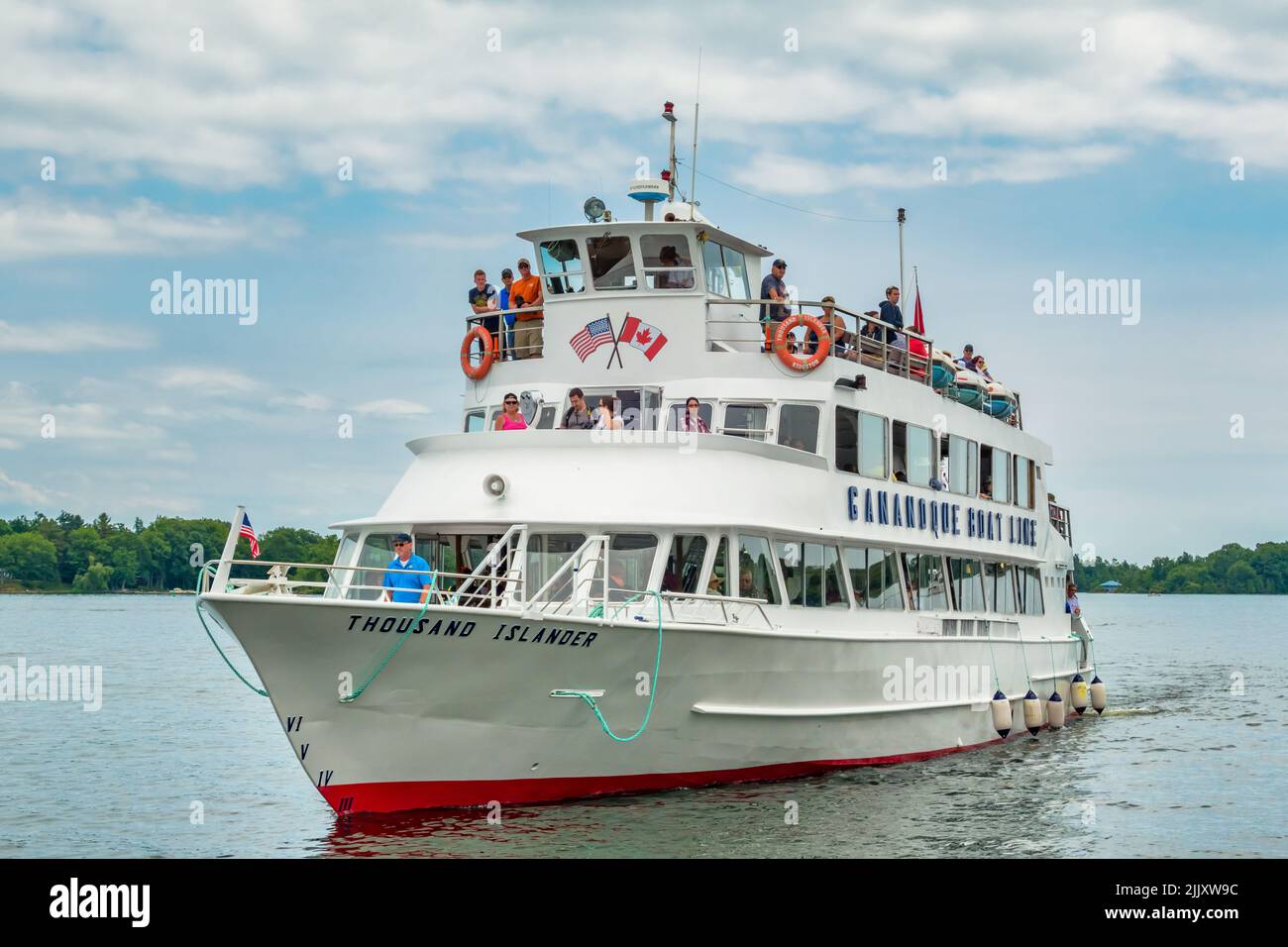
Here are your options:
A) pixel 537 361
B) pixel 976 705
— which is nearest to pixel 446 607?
pixel 537 361

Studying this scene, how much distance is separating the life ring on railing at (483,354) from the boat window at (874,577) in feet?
17.7

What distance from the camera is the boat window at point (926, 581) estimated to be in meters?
20.0

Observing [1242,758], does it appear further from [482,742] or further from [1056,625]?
[482,742]

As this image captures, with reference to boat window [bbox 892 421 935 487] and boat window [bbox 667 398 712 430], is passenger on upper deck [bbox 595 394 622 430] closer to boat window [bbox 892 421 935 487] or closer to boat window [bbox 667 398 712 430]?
boat window [bbox 667 398 712 430]

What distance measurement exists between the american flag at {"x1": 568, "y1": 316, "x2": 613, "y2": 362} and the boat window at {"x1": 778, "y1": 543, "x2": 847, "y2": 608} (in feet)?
12.3

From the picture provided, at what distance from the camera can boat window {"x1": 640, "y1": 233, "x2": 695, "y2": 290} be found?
18.8 meters

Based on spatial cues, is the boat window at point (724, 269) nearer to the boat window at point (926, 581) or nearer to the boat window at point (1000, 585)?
the boat window at point (926, 581)

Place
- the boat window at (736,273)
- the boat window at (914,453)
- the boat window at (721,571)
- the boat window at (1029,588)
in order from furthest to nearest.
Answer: the boat window at (1029,588), the boat window at (914,453), the boat window at (736,273), the boat window at (721,571)

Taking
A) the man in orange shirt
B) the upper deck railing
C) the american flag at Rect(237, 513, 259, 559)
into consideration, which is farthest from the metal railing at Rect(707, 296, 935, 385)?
the american flag at Rect(237, 513, 259, 559)

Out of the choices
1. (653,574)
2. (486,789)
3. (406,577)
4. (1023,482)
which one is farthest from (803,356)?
(1023,482)

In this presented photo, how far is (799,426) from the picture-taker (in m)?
18.3

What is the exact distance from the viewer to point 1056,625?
26.3 m

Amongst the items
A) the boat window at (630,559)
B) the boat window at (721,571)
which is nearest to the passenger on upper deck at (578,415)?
the boat window at (630,559)
